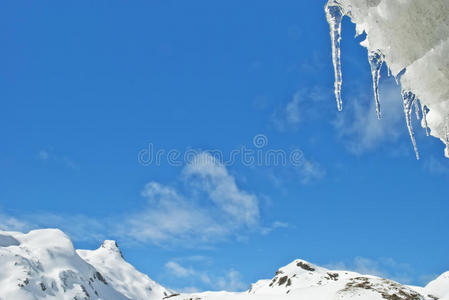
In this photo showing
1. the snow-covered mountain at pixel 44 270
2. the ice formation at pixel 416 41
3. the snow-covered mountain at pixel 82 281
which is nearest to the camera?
the ice formation at pixel 416 41

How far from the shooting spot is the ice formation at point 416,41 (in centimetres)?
340

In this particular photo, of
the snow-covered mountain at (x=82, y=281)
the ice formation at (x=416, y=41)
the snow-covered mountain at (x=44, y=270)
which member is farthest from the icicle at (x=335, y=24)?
the snow-covered mountain at (x=44, y=270)

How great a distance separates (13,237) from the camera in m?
171

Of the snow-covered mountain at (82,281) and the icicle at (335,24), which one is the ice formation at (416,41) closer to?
the icicle at (335,24)

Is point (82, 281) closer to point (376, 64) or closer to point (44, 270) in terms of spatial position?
point (44, 270)

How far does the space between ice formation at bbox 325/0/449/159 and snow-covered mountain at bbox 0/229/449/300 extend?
37.7m

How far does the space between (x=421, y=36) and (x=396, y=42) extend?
28 centimetres

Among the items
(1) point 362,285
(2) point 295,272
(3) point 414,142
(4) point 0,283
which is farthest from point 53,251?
(3) point 414,142

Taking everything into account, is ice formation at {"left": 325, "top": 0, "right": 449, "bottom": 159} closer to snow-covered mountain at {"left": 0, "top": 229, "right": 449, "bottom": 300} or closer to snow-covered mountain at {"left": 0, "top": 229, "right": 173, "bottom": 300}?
snow-covered mountain at {"left": 0, "top": 229, "right": 449, "bottom": 300}

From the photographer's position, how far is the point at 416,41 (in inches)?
142

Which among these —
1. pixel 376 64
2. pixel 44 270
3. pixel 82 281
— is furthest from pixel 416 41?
pixel 82 281

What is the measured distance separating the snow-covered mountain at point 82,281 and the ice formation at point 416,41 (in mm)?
37702

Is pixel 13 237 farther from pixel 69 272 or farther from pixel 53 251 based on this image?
pixel 69 272

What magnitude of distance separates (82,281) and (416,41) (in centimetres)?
19061
